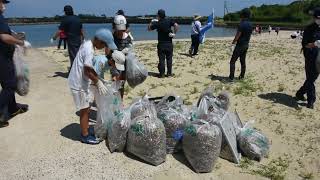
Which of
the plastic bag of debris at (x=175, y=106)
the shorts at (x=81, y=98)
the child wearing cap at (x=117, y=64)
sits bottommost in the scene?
the plastic bag of debris at (x=175, y=106)

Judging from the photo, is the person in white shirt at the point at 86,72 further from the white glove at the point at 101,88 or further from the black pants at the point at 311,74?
the black pants at the point at 311,74

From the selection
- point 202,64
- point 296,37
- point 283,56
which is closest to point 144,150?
point 202,64

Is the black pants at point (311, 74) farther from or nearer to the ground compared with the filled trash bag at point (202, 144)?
farther from the ground

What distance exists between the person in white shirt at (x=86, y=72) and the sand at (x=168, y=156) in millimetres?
566

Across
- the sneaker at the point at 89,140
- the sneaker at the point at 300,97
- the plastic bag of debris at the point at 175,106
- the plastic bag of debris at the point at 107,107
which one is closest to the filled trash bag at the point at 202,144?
the plastic bag of debris at the point at 175,106

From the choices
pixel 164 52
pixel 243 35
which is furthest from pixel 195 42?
pixel 243 35

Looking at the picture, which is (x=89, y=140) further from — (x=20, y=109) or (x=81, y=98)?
(x=20, y=109)

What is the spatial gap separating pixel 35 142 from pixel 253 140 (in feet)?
9.16

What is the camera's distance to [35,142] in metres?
5.14

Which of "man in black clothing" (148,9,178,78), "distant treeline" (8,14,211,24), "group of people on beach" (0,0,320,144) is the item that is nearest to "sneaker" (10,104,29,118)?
"group of people on beach" (0,0,320,144)

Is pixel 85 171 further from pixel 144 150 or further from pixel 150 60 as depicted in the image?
pixel 150 60

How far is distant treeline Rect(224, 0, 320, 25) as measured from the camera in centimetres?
6200

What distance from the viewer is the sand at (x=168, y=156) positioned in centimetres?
447

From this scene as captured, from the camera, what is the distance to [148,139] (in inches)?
175
